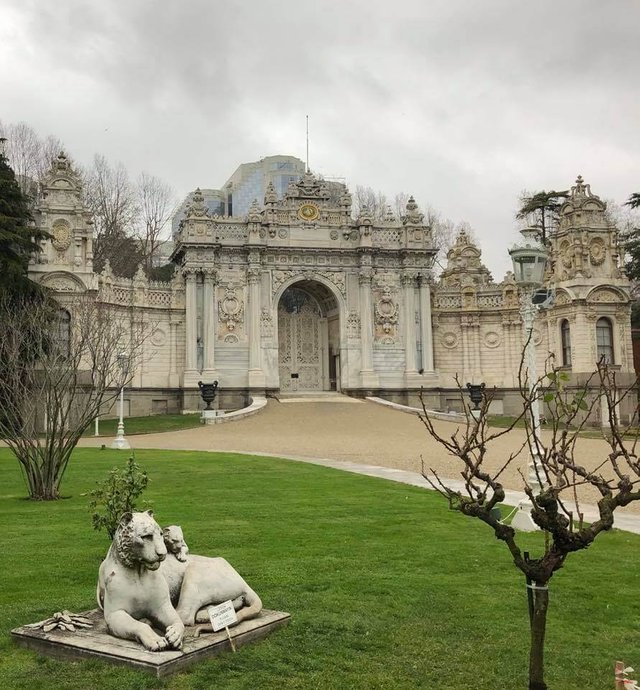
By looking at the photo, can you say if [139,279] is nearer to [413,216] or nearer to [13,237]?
[13,237]

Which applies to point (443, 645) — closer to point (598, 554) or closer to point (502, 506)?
point (598, 554)

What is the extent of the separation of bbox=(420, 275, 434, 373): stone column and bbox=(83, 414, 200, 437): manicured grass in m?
13.8

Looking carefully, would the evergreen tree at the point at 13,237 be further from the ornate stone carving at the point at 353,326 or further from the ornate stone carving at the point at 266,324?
the ornate stone carving at the point at 353,326

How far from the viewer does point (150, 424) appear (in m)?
32.6

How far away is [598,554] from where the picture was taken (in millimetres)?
9008

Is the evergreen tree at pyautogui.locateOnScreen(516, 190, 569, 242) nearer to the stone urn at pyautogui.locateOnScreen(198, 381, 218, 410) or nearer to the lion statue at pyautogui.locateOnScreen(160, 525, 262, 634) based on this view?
the stone urn at pyautogui.locateOnScreen(198, 381, 218, 410)

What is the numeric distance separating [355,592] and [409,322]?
3439 cm

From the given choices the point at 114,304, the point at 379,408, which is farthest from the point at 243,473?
the point at 114,304

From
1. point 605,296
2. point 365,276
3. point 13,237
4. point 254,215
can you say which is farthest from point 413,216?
point 13,237

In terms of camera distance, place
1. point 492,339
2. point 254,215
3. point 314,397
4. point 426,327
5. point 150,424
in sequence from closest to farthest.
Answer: point 150,424 → point 314,397 → point 254,215 → point 426,327 → point 492,339

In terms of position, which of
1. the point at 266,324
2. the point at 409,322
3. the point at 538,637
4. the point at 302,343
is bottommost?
the point at 538,637

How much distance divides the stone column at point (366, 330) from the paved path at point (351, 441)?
253cm

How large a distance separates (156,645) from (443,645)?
2.29 meters

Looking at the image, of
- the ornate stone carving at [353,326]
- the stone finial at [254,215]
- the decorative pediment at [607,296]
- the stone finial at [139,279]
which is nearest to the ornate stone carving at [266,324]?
the ornate stone carving at [353,326]
